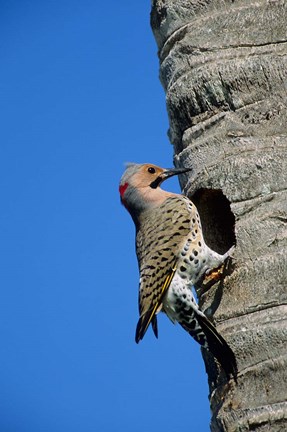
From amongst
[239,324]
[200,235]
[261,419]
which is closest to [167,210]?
[200,235]

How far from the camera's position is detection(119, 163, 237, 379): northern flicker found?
4.57 meters

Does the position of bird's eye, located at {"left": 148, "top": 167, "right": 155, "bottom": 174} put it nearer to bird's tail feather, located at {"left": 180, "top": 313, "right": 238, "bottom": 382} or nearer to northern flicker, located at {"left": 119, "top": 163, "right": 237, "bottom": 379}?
northern flicker, located at {"left": 119, "top": 163, "right": 237, "bottom": 379}

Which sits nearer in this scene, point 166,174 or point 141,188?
point 166,174

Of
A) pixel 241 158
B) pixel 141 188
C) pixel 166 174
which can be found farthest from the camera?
pixel 141 188

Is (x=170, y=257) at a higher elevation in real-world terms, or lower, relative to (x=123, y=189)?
lower

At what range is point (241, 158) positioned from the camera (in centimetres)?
431

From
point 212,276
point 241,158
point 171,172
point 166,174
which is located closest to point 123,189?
point 166,174

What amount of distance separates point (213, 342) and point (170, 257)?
89 centimetres

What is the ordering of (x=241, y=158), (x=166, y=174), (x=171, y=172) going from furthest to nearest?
1. (x=166, y=174)
2. (x=171, y=172)
3. (x=241, y=158)

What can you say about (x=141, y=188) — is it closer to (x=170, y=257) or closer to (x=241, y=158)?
(x=170, y=257)

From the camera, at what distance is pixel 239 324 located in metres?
3.96

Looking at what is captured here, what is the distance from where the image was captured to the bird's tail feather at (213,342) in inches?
153

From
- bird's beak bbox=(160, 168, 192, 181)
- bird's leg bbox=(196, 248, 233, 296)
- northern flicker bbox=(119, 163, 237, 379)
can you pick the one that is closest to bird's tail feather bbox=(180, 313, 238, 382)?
northern flicker bbox=(119, 163, 237, 379)

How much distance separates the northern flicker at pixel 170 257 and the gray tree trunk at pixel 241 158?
0.37 ft
